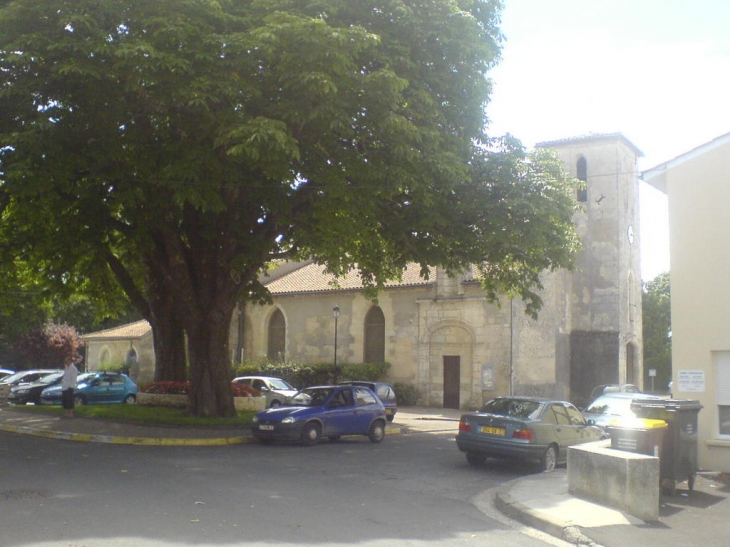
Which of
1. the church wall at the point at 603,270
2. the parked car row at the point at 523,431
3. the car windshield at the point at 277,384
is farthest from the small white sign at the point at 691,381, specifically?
the church wall at the point at 603,270

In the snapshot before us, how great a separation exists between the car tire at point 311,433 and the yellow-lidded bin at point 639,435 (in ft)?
27.8

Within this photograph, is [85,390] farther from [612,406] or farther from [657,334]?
[657,334]

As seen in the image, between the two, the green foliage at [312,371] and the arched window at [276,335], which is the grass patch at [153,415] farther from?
the arched window at [276,335]

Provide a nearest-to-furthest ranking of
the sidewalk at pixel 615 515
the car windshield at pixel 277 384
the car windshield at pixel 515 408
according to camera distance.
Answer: the sidewalk at pixel 615 515 → the car windshield at pixel 515 408 → the car windshield at pixel 277 384

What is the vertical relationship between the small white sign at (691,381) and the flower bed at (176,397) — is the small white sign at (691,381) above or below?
above

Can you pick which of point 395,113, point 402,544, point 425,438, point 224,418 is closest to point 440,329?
point 425,438

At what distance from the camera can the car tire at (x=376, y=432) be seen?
781 inches

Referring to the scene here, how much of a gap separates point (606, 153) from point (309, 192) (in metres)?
26.5

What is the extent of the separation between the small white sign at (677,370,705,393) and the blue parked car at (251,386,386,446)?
8.46 metres

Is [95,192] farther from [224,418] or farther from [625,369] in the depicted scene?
[625,369]

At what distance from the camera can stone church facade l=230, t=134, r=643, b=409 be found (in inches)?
1399

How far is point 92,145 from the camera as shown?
1609 cm

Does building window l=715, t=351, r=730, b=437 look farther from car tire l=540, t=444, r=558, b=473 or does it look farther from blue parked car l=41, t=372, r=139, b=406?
blue parked car l=41, t=372, r=139, b=406

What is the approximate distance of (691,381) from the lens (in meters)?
13.7
